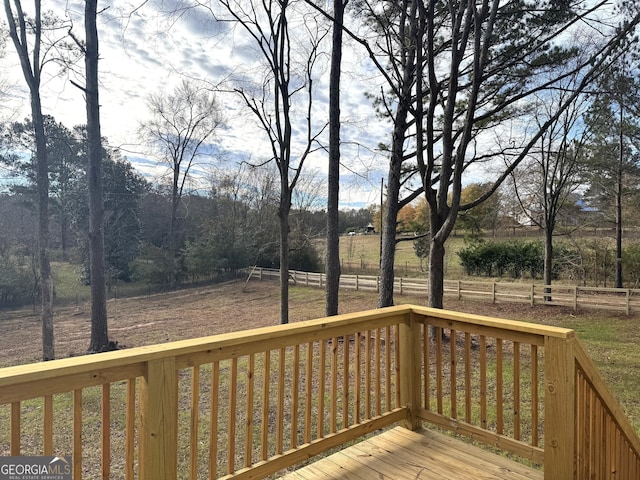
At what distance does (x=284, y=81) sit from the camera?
268 inches

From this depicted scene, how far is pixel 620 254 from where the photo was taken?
10938 millimetres

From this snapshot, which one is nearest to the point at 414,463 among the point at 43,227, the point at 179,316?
the point at 43,227

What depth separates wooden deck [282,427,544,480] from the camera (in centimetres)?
192

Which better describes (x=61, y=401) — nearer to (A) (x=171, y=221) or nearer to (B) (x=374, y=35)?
(B) (x=374, y=35)

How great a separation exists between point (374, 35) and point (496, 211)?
9.41 meters

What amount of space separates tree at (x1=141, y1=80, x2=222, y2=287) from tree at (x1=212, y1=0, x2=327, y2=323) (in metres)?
4.87

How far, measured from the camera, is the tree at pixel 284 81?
6527mm

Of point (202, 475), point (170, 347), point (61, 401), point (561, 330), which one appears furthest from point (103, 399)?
point (61, 401)

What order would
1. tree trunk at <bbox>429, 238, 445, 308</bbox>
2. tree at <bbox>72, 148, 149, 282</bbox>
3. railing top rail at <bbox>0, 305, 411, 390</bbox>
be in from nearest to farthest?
railing top rail at <bbox>0, 305, 411, 390</bbox> < tree trunk at <bbox>429, 238, 445, 308</bbox> < tree at <bbox>72, 148, 149, 282</bbox>

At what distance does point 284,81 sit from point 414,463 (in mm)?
6427

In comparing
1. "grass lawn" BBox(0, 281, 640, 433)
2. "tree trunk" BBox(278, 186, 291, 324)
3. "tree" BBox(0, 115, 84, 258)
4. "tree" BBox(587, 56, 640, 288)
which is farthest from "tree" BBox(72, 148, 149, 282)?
"tree" BBox(587, 56, 640, 288)

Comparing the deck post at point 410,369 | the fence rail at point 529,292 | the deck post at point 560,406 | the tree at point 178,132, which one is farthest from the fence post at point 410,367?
the tree at point 178,132

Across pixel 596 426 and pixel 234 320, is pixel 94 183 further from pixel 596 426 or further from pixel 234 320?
pixel 596 426

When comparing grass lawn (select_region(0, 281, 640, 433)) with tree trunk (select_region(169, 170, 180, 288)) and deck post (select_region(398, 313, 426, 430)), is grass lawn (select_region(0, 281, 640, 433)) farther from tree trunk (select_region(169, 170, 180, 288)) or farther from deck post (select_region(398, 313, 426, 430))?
deck post (select_region(398, 313, 426, 430))
